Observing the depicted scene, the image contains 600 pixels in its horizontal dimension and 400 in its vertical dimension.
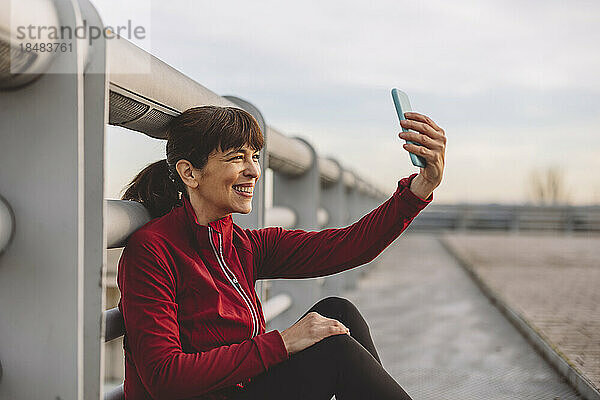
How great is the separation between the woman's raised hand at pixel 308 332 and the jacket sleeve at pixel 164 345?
2cm

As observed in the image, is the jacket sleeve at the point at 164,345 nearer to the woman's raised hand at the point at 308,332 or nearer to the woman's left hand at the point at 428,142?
the woman's raised hand at the point at 308,332

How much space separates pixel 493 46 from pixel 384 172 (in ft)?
12.8

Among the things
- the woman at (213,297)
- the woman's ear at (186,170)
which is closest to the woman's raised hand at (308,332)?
the woman at (213,297)

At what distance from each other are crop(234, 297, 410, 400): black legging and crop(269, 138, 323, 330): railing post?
1.73 m

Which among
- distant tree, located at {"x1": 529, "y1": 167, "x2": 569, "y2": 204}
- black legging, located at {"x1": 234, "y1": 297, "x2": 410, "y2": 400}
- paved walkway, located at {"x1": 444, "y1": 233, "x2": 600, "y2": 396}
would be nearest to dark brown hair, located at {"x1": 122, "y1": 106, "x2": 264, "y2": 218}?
black legging, located at {"x1": 234, "y1": 297, "x2": 410, "y2": 400}

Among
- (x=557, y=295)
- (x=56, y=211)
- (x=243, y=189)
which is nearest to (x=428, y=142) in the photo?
(x=243, y=189)

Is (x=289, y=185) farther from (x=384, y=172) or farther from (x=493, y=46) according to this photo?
(x=384, y=172)

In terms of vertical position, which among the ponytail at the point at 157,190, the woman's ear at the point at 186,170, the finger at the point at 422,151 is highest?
the finger at the point at 422,151

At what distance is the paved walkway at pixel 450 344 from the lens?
→ 95.6 inches

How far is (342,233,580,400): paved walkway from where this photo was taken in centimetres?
243

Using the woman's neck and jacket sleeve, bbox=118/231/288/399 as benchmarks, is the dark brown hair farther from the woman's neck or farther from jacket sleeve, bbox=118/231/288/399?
jacket sleeve, bbox=118/231/288/399

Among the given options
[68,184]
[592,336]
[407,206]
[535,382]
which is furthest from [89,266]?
[592,336]

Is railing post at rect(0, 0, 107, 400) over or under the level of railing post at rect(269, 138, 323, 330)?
over

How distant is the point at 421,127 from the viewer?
4.75 ft
